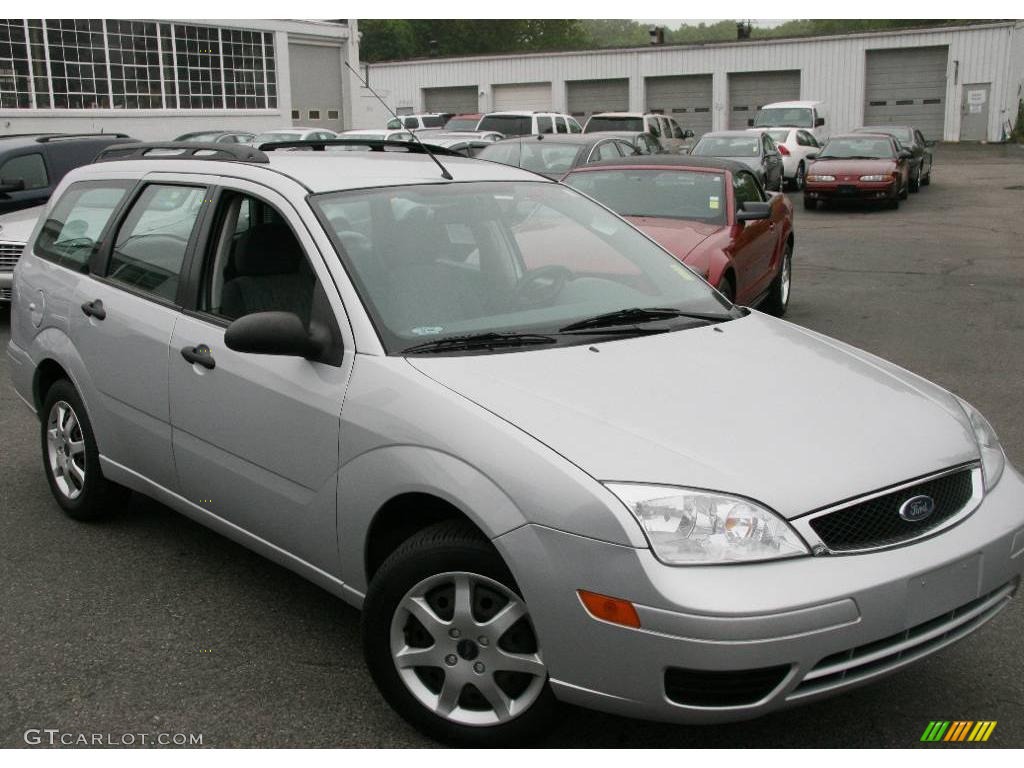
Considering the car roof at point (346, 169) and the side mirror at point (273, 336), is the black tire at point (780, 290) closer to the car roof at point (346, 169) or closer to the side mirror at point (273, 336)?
the car roof at point (346, 169)

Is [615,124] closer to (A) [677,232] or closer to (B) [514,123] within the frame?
(B) [514,123]

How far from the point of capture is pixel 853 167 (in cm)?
2267

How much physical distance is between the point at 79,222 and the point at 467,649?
3150mm

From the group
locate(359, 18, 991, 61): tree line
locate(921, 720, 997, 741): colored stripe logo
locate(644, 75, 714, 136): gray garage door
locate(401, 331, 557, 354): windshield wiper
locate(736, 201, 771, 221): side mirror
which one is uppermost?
locate(359, 18, 991, 61): tree line

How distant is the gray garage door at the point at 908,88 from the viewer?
44875 millimetres

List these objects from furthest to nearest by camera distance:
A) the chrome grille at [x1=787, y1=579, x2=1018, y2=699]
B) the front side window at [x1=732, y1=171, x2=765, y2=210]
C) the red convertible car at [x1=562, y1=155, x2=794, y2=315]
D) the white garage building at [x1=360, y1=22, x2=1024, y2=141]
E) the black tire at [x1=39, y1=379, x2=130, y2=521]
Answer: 1. the white garage building at [x1=360, y1=22, x2=1024, y2=141]
2. the front side window at [x1=732, y1=171, x2=765, y2=210]
3. the red convertible car at [x1=562, y1=155, x2=794, y2=315]
4. the black tire at [x1=39, y1=379, x2=130, y2=521]
5. the chrome grille at [x1=787, y1=579, x2=1018, y2=699]

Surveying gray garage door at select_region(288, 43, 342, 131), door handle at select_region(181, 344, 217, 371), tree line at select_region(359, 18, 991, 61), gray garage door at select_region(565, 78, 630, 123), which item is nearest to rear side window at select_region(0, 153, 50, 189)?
door handle at select_region(181, 344, 217, 371)

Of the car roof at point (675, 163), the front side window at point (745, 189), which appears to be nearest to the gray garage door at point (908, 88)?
the front side window at point (745, 189)

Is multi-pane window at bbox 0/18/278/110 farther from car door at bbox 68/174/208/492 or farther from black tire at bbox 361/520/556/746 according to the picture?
black tire at bbox 361/520/556/746

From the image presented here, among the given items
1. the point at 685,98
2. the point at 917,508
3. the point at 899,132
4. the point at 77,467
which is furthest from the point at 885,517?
the point at 685,98

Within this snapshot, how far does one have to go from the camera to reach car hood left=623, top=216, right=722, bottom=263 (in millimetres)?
8750

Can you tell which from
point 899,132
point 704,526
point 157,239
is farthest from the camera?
point 899,132

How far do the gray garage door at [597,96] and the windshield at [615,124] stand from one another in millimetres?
21412

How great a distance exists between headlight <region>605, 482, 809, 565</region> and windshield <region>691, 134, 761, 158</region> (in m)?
20.1
